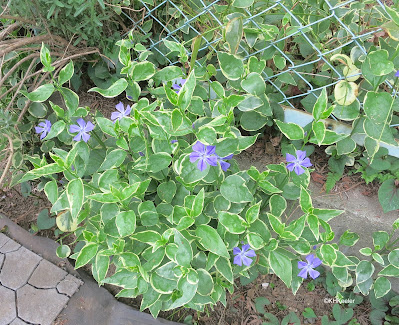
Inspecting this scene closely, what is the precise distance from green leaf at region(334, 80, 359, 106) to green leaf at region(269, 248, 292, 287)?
32.2 inches

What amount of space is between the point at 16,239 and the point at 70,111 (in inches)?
48.2

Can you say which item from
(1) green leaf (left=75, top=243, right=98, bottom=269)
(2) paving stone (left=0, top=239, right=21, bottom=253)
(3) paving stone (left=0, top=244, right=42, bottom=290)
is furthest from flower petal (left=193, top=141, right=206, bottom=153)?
(2) paving stone (left=0, top=239, right=21, bottom=253)

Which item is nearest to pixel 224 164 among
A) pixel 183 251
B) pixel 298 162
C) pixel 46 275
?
pixel 298 162

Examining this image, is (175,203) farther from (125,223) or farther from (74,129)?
(74,129)

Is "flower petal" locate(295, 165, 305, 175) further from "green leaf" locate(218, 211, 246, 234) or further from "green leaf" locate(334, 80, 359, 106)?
"green leaf" locate(334, 80, 359, 106)

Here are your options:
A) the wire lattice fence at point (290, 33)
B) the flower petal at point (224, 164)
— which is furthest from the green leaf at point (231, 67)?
the flower petal at point (224, 164)

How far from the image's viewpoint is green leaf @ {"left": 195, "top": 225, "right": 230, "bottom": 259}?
1490 millimetres

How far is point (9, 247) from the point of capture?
7.93 ft

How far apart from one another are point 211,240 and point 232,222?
0.12 meters

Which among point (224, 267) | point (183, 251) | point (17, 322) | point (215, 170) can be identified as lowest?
point (17, 322)

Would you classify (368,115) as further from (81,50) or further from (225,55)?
(81,50)

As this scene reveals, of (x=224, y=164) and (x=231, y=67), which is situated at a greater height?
(x=231, y=67)

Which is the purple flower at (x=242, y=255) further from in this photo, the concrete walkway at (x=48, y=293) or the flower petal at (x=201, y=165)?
the concrete walkway at (x=48, y=293)

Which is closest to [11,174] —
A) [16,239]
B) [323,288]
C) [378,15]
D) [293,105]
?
[16,239]
